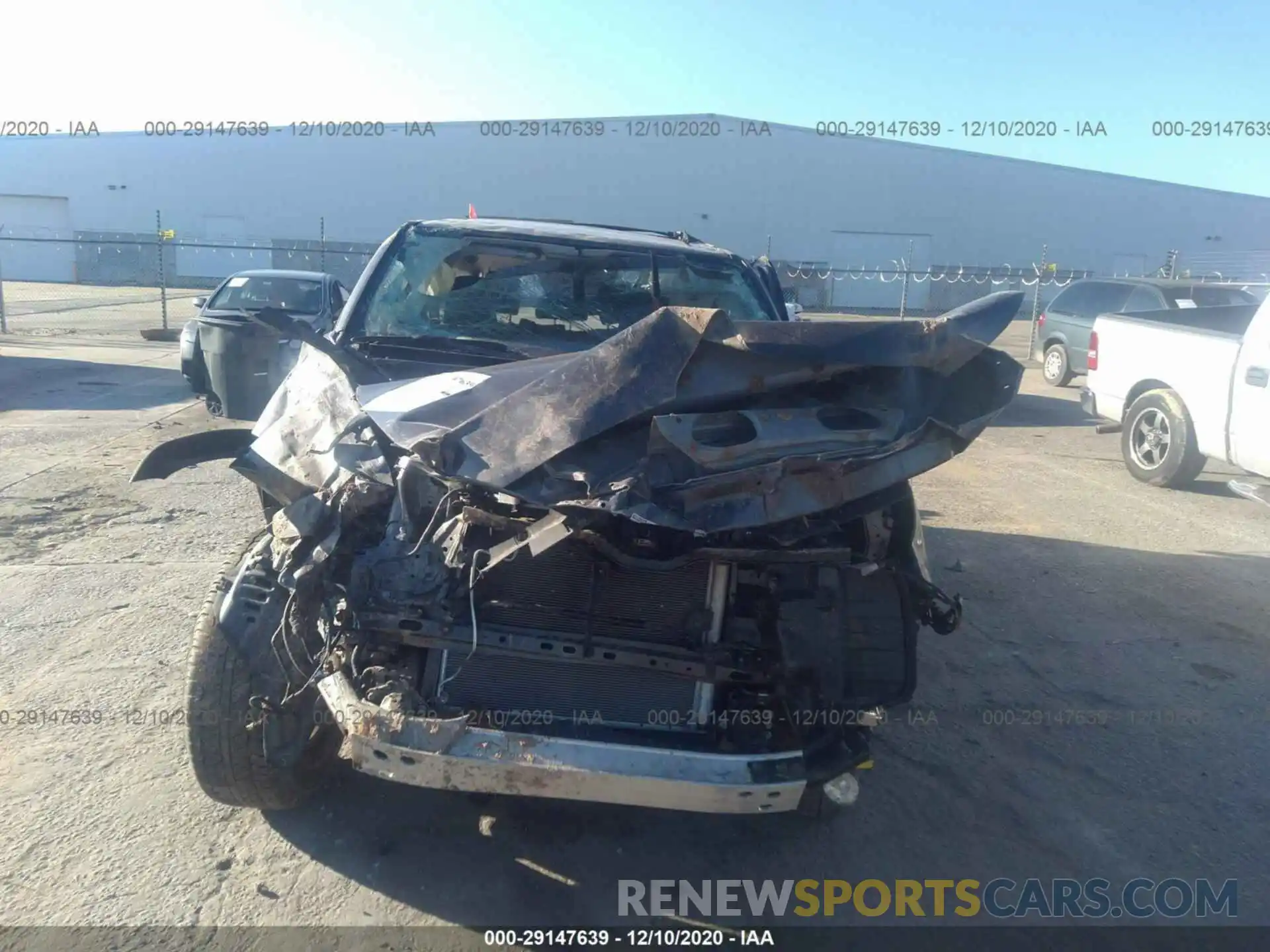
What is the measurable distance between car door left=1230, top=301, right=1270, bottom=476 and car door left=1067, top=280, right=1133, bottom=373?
643 centimetres

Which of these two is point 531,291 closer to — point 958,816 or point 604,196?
point 958,816

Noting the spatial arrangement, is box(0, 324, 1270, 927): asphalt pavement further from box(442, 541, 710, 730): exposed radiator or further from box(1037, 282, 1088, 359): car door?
box(1037, 282, 1088, 359): car door

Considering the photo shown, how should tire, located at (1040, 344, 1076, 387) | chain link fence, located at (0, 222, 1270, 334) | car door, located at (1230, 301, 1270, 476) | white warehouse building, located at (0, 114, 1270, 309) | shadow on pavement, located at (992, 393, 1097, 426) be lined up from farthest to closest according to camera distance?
white warehouse building, located at (0, 114, 1270, 309) → chain link fence, located at (0, 222, 1270, 334) → tire, located at (1040, 344, 1076, 387) → shadow on pavement, located at (992, 393, 1097, 426) → car door, located at (1230, 301, 1270, 476)

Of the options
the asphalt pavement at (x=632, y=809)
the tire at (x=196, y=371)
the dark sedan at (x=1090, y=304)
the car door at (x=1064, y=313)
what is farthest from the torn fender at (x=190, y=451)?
the car door at (x=1064, y=313)

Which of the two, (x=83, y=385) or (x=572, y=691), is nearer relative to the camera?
(x=572, y=691)

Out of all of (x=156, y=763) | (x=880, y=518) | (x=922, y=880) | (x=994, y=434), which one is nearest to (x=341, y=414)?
(x=156, y=763)

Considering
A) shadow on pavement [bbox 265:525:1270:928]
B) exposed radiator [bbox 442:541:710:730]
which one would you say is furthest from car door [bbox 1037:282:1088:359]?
exposed radiator [bbox 442:541:710:730]

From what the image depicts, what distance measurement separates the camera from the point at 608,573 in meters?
2.82

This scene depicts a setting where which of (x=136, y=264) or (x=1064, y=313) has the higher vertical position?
(x=136, y=264)

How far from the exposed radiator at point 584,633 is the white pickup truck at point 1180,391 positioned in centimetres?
571

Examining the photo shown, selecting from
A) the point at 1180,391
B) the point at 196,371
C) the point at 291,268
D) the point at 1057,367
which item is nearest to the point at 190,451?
the point at 196,371

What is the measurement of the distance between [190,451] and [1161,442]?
783cm

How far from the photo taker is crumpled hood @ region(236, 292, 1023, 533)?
2541 mm

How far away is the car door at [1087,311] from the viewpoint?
1316 cm
